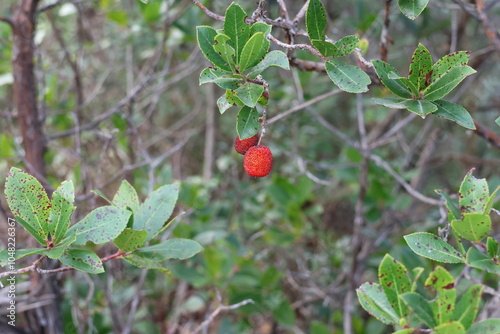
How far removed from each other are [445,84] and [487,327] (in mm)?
399

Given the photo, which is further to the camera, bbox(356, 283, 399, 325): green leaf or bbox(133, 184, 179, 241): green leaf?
bbox(133, 184, 179, 241): green leaf

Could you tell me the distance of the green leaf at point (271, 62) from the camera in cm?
83

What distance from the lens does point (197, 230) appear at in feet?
6.40

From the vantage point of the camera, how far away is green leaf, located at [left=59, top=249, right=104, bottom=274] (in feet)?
2.87

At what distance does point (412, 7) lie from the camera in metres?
0.93

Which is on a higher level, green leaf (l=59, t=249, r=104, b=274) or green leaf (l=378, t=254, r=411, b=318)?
green leaf (l=59, t=249, r=104, b=274)

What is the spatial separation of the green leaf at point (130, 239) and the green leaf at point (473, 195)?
1.85ft

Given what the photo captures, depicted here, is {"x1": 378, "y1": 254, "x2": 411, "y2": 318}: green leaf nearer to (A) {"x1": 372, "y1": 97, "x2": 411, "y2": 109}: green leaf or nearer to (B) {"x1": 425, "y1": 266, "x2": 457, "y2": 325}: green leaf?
(B) {"x1": 425, "y1": 266, "x2": 457, "y2": 325}: green leaf

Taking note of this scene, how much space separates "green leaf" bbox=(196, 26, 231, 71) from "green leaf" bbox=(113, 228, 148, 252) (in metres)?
0.32

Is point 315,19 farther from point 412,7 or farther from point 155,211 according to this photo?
point 155,211

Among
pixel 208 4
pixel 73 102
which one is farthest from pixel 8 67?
pixel 208 4

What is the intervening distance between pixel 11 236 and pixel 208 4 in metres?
1.18

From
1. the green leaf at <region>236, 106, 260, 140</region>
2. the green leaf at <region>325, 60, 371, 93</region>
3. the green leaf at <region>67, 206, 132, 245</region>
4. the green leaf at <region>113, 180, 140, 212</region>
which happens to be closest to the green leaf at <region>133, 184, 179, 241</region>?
the green leaf at <region>113, 180, 140, 212</region>

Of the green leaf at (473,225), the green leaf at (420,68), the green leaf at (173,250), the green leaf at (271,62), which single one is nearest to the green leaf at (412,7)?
the green leaf at (420,68)
